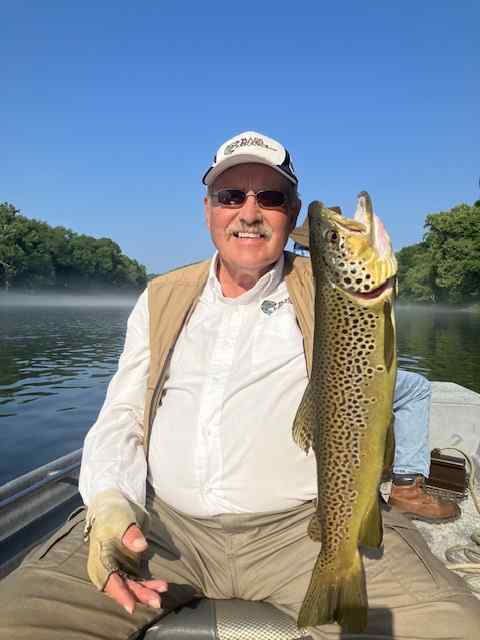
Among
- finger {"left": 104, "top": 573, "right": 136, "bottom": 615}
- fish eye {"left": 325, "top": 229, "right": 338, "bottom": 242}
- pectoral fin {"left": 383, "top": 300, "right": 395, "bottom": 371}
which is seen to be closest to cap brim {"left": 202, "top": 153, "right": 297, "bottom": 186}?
fish eye {"left": 325, "top": 229, "right": 338, "bottom": 242}

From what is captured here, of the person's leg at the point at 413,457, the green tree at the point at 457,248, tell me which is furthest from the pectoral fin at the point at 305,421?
the green tree at the point at 457,248

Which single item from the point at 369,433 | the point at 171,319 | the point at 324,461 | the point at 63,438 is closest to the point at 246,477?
the point at 324,461

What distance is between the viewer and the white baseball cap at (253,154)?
3443mm

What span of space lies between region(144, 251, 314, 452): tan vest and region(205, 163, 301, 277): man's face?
22cm

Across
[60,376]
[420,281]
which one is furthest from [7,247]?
[60,376]

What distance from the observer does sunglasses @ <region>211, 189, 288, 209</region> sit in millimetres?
3480

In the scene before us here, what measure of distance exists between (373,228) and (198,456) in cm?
169

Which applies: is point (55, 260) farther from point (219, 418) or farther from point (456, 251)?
point (219, 418)

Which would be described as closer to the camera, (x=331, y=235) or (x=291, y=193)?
(x=331, y=235)

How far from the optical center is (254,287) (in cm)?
342

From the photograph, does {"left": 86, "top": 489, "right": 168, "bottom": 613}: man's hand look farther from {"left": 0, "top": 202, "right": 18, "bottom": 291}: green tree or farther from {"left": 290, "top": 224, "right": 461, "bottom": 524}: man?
{"left": 0, "top": 202, "right": 18, "bottom": 291}: green tree

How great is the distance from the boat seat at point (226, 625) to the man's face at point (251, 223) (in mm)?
2063

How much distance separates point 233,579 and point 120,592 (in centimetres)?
79

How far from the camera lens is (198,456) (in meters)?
3.10
